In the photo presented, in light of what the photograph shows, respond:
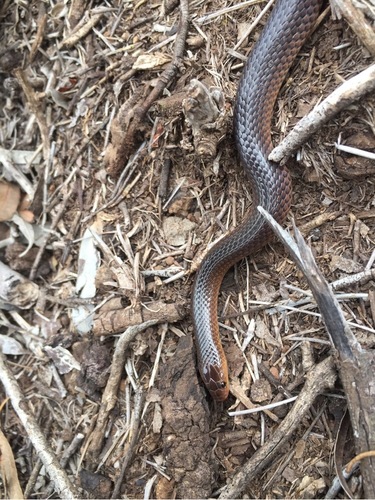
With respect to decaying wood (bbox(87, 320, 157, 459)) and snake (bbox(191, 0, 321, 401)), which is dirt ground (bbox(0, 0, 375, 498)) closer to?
decaying wood (bbox(87, 320, 157, 459))

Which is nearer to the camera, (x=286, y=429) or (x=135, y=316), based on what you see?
(x=286, y=429)

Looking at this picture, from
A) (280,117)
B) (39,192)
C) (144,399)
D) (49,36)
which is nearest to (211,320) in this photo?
(144,399)

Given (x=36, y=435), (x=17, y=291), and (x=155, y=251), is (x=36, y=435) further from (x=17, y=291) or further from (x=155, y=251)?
(x=155, y=251)

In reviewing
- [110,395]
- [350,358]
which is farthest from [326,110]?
[110,395]

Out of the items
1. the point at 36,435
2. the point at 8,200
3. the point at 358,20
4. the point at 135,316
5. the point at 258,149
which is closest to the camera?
the point at 358,20

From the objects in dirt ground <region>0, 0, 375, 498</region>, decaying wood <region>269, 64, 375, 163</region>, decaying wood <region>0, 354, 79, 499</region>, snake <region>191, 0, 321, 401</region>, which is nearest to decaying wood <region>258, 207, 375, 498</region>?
dirt ground <region>0, 0, 375, 498</region>

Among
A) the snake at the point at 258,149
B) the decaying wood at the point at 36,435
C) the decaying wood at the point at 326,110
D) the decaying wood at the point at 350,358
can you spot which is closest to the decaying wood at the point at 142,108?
the snake at the point at 258,149
